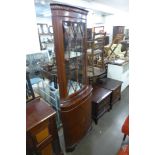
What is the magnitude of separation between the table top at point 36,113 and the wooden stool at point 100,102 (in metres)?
1.13

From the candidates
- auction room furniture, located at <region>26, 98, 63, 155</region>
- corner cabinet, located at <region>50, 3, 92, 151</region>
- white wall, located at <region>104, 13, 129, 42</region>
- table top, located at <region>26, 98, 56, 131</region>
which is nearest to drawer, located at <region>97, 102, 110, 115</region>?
corner cabinet, located at <region>50, 3, 92, 151</region>

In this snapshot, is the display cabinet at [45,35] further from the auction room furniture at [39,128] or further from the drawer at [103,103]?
the auction room furniture at [39,128]

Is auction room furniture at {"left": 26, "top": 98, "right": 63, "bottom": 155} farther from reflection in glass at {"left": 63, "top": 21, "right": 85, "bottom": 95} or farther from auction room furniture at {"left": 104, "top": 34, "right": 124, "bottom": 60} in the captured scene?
auction room furniture at {"left": 104, "top": 34, "right": 124, "bottom": 60}

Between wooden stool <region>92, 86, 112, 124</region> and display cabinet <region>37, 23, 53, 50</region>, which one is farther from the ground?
display cabinet <region>37, 23, 53, 50</region>

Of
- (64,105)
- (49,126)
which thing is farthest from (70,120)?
(49,126)

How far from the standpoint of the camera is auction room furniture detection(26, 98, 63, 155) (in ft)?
4.00

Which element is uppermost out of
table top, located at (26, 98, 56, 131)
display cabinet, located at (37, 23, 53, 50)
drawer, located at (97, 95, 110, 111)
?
display cabinet, located at (37, 23, 53, 50)

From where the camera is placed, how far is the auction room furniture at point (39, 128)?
1221mm

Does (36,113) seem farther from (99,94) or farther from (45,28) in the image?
(45,28)

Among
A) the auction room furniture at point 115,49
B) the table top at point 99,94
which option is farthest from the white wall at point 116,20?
the table top at point 99,94

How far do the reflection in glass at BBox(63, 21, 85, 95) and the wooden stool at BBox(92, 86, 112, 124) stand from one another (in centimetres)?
60
